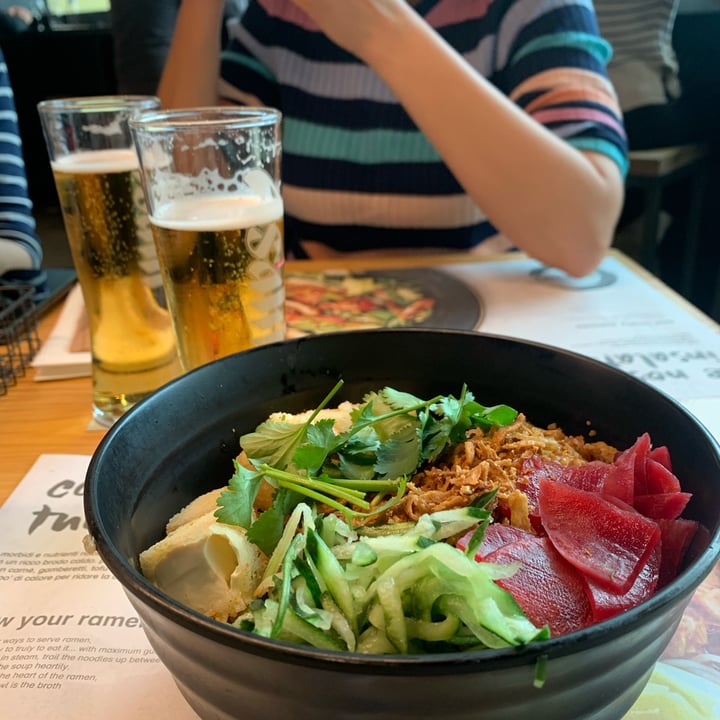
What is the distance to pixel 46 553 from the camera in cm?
62

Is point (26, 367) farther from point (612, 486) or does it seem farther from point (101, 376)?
point (612, 486)

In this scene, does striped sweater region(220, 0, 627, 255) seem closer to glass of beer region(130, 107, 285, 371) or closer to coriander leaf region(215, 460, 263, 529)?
glass of beer region(130, 107, 285, 371)

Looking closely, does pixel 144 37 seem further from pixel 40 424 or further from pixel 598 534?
pixel 598 534

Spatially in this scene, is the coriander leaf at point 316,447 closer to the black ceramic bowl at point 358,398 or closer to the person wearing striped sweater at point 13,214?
the black ceramic bowl at point 358,398

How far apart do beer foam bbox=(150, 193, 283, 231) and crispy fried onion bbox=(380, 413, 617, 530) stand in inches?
13.5

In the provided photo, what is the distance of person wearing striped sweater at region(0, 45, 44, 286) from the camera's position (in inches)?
51.0

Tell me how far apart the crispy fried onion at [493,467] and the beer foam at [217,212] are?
1.13ft

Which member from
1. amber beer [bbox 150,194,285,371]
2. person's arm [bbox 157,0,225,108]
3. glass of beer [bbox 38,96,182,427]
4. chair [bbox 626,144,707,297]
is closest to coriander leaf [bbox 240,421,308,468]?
amber beer [bbox 150,194,285,371]

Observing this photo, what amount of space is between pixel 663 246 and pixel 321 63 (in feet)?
7.02

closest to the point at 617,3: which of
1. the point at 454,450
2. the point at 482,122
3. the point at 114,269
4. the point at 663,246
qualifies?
the point at 663,246

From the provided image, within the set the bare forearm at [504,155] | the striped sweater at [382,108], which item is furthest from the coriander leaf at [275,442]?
the striped sweater at [382,108]

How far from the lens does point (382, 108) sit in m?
1.48

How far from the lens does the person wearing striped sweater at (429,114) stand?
3.86 feet

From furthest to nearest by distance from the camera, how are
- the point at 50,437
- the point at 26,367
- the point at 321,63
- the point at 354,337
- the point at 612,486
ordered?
the point at 321,63 → the point at 26,367 → the point at 50,437 → the point at 354,337 → the point at 612,486
